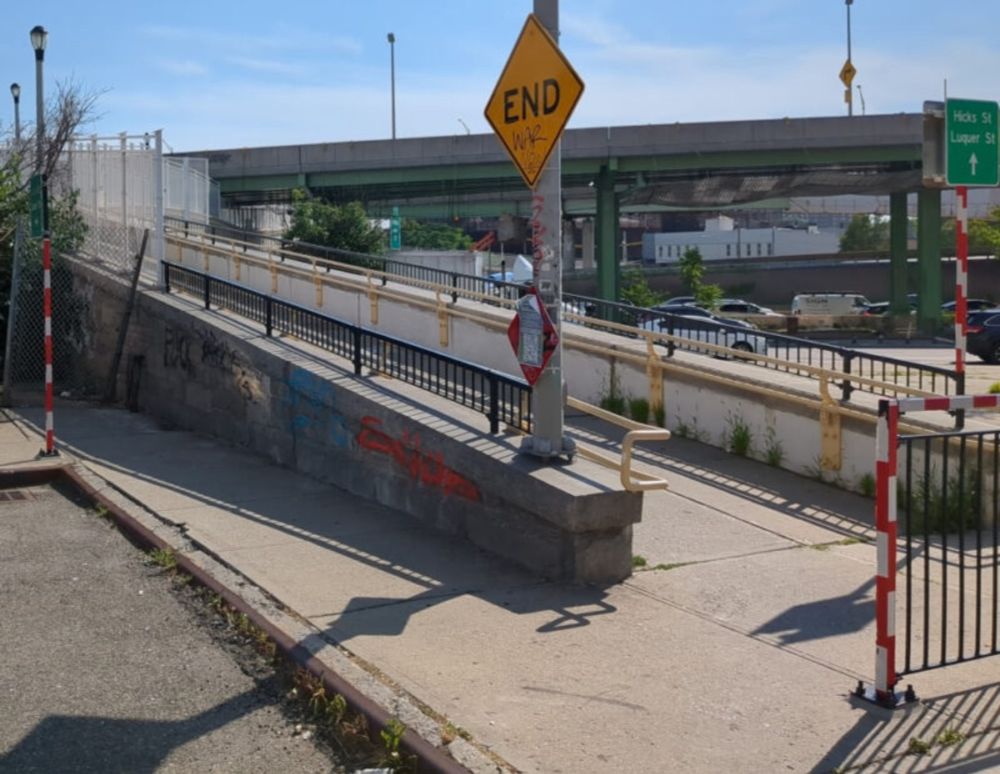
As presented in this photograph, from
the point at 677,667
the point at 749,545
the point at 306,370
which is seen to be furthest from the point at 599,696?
the point at 306,370

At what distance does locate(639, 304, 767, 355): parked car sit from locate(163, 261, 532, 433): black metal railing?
11.6ft

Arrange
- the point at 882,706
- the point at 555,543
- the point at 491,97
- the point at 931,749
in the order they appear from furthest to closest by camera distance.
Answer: the point at 491,97
the point at 555,543
the point at 882,706
the point at 931,749

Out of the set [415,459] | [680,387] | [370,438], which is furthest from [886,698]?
[680,387]

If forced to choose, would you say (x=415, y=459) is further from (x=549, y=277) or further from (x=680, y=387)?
(x=680, y=387)

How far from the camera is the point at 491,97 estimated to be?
27.4 ft

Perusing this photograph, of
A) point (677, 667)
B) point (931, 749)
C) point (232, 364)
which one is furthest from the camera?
point (232, 364)

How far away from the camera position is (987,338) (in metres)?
30.9

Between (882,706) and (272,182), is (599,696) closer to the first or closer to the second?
(882,706)

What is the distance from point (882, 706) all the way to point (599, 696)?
54.0 inches

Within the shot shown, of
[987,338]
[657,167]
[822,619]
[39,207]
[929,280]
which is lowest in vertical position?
[822,619]

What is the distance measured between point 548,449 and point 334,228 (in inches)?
1359

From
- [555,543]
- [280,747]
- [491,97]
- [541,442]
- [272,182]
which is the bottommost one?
[280,747]

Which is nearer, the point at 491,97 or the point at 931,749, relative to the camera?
the point at 931,749

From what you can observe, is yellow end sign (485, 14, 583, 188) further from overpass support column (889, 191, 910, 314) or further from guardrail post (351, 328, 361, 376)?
overpass support column (889, 191, 910, 314)
